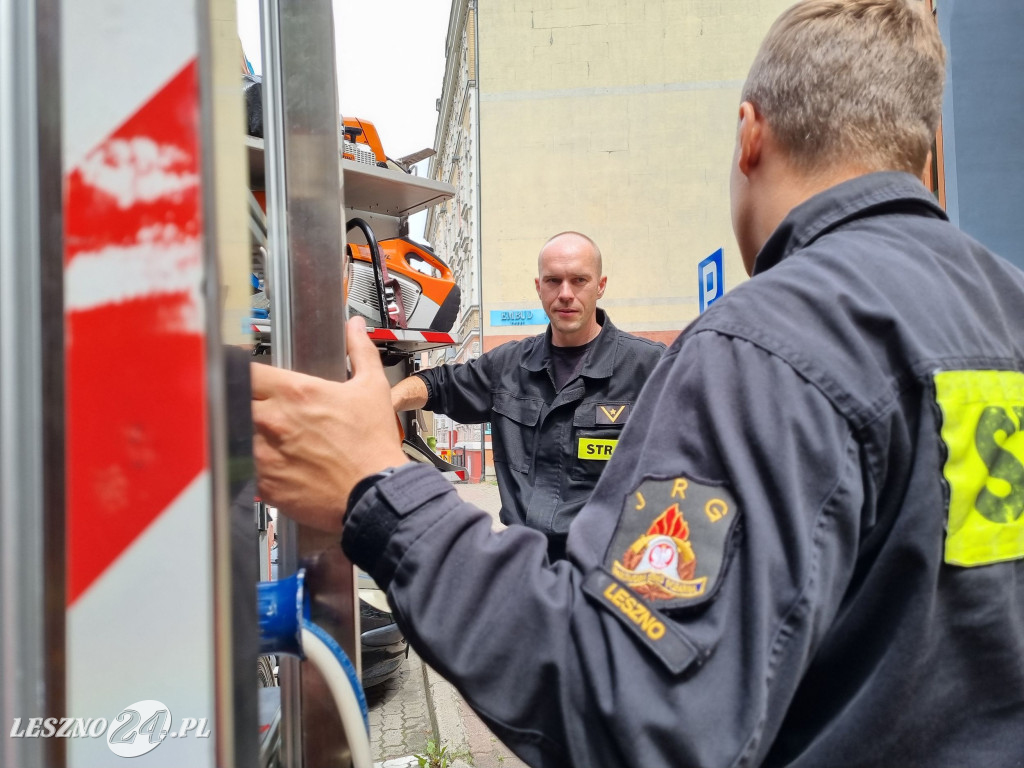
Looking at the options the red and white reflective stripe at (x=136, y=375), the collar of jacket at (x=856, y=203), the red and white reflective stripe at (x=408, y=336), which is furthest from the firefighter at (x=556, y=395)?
the red and white reflective stripe at (x=136, y=375)

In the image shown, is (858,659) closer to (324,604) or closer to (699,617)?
(699,617)

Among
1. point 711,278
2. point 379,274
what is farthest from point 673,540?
point 711,278

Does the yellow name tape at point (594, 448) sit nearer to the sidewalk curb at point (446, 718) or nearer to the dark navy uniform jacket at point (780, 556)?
the sidewalk curb at point (446, 718)

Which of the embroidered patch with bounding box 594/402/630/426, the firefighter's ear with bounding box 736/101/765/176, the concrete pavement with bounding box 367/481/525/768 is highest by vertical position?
the firefighter's ear with bounding box 736/101/765/176

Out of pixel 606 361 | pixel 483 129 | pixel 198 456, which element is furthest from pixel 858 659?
pixel 483 129

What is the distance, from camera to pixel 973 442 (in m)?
0.74

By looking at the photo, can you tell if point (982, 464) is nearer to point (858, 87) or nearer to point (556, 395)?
point (858, 87)

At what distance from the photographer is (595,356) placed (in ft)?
11.1

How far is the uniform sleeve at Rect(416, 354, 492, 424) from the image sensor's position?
3.13 meters

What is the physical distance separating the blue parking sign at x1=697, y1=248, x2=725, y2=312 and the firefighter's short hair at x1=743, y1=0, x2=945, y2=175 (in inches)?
114

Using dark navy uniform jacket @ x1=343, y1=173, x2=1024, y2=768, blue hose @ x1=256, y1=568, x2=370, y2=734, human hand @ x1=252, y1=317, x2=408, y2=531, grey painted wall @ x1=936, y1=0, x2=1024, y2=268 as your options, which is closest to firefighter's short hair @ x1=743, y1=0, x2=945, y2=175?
dark navy uniform jacket @ x1=343, y1=173, x2=1024, y2=768

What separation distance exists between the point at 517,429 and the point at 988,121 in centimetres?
567

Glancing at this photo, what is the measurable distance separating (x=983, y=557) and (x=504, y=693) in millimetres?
499

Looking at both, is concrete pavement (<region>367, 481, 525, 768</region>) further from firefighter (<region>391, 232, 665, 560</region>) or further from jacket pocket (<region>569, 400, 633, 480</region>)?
jacket pocket (<region>569, 400, 633, 480</region>)
